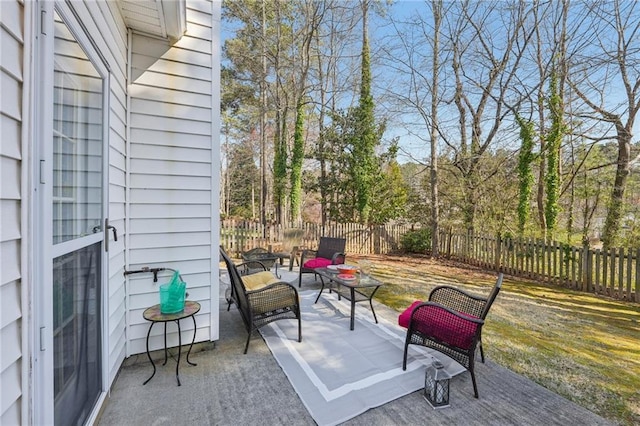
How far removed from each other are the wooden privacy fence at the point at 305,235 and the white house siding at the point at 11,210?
668 cm

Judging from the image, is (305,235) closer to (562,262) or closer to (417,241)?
(417,241)

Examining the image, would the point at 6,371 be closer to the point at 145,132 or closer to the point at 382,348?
the point at 145,132

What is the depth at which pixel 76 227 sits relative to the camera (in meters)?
1.67

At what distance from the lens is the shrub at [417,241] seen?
9.75 metres

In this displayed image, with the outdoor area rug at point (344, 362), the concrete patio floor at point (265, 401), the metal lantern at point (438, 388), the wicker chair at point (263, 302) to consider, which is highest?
the wicker chair at point (263, 302)

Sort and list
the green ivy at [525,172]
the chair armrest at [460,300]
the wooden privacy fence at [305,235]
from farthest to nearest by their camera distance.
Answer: the wooden privacy fence at [305,235]
the green ivy at [525,172]
the chair armrest at [460,300]

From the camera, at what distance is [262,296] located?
3062 millimetres

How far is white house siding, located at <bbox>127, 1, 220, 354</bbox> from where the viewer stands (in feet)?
8.81

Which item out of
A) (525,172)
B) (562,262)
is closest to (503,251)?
(562,262)

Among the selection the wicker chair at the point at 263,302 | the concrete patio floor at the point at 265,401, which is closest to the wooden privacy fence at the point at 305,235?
the wicker chair at the point at 263,302

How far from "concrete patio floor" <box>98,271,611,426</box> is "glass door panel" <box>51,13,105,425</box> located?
40cm

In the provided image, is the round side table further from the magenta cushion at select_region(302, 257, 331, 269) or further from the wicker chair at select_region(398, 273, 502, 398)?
the magenta cushion at select_region(302, 257, 331, 269)

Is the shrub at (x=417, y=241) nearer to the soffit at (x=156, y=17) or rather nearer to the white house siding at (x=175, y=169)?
the white house siding at (x=175, y=169)

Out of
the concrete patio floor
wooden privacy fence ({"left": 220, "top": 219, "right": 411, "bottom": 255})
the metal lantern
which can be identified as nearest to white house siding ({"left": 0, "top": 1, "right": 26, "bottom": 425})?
the concrete patio floor
